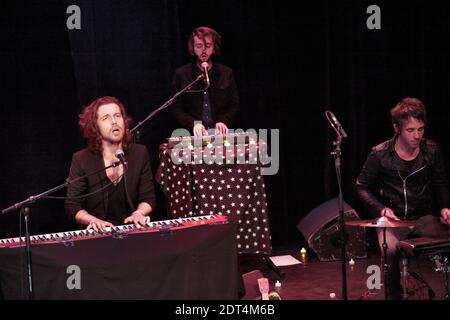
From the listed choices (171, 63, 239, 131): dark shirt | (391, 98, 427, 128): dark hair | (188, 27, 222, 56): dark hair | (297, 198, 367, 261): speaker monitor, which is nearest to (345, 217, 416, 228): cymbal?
(391, 98, 427, 128): dark hair

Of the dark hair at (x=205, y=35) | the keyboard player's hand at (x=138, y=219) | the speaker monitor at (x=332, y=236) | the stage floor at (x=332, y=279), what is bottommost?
the stage floor at (x=332, y=279)

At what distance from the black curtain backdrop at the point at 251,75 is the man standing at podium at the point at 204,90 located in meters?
0.42

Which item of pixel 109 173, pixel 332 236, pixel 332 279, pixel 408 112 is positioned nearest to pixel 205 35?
pixel 109 173

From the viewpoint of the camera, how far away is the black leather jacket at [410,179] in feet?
18.5

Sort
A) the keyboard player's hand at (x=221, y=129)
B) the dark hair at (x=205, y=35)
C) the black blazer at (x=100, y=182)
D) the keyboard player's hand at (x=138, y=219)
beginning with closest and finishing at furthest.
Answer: the keyboard player's hand at (x=138, y=219)
the black blazer at (x=100, y=182)
the keyboard player's hand at (x=221, y=129)
the dark hair at (x=205, y=35)

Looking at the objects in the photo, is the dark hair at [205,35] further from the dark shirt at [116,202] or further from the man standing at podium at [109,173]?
the dark shirt at [116,202]

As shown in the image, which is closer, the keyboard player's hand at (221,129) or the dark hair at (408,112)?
the dark hair at (408,112)

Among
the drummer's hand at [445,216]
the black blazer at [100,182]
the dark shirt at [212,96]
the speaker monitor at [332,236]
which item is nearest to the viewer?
the drummer's hand at [445,216]

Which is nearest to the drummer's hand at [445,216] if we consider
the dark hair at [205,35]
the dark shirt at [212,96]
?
the dark shirt at [212,96]

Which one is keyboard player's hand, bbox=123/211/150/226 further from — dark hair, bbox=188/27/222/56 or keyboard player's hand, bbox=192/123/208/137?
dark hair, bbox=188/27/222/56

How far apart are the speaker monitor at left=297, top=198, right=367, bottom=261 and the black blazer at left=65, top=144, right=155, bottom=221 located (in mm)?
1971

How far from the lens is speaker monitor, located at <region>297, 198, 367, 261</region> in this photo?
659 centimetres

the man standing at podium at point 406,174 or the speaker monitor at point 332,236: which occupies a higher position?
the man standing at podium at point 406,174

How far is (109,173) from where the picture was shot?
17.5ft
